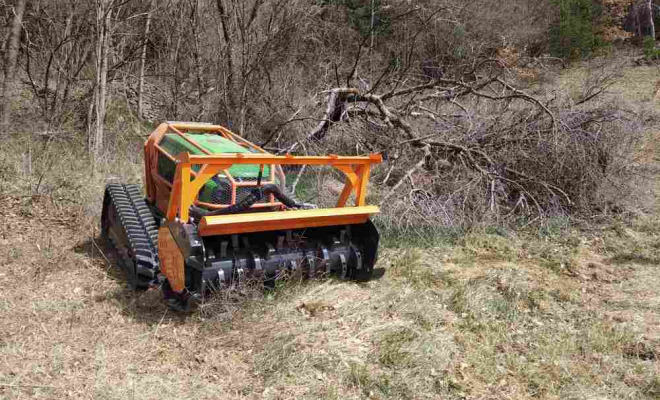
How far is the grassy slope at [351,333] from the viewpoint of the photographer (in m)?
3.53

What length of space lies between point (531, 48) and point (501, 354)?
56.5ft

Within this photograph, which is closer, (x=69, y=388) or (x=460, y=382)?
(x=69, y=388)

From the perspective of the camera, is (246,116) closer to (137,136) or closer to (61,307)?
(137,136)

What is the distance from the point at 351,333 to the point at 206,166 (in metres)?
1.59

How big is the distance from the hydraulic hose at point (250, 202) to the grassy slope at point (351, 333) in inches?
28.4

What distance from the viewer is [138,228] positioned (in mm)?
5094

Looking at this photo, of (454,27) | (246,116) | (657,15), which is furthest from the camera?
(657,15)

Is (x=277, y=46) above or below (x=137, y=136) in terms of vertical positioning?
above

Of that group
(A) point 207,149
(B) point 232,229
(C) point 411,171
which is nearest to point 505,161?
(C) point 411,171

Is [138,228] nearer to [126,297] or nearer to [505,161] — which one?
[126,297]

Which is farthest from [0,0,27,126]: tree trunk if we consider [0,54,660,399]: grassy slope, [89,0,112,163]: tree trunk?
[0,54,660,399]: grassy slope

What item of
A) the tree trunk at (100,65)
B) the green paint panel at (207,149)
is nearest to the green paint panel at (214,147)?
the green paint panel at (207,149)

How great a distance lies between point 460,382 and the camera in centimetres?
362

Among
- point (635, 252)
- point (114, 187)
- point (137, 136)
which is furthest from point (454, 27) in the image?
point (114, 187)
